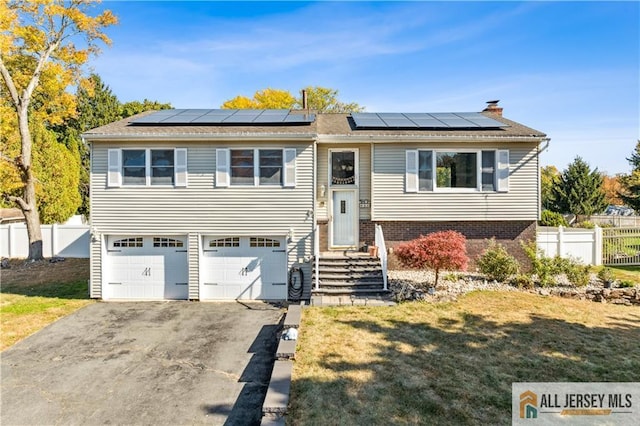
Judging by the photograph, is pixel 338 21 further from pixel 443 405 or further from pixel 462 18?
pixel 443 405

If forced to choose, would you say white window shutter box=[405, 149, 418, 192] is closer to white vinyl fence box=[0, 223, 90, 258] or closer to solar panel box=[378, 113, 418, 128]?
solar panel box=[378, 113, 418, 128]

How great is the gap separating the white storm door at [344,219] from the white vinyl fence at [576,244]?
7493 millimetres

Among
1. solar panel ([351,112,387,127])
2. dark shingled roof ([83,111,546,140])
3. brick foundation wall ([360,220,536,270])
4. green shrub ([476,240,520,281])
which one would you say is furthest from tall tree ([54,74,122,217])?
green shrub ([476,240,520,281])

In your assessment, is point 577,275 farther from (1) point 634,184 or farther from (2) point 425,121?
(1) point 634,184

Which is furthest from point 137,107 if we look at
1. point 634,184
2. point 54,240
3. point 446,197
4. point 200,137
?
point 634,184

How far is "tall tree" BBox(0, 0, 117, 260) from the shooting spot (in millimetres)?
15289

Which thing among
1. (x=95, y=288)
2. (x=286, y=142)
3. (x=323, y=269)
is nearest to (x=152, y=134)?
(x=286, y=142)

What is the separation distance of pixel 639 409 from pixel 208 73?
64.3 feet

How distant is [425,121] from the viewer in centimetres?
1267

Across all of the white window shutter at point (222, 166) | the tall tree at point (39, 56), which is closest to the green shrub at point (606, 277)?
the white window shutter at point (222, 166)

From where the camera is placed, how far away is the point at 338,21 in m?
11.3

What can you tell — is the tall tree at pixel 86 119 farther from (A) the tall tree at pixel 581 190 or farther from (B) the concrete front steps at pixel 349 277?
(A) the tall tree at pixel 581 190

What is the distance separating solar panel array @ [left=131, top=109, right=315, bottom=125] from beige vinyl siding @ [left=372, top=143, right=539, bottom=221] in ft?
10.3

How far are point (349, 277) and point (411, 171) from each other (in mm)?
4210
